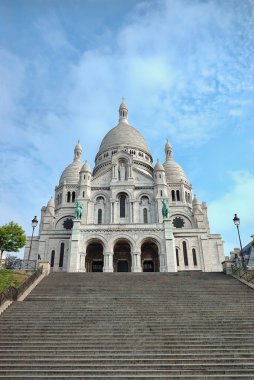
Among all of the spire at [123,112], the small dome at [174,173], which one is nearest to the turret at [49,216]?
the small dome at [174,173]

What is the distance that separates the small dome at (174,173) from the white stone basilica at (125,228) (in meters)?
0.86

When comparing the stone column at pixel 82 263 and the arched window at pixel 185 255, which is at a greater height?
the arched window at pixel 185 255

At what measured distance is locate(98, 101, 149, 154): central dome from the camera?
5203 cm

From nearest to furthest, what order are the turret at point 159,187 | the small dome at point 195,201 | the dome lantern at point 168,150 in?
the turret at point 159,187 → the small dome at point 195,201 → the dome lantern at point 168,150

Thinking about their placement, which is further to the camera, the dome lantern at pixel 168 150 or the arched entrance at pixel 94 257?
the dome lantern at pixel 168 150

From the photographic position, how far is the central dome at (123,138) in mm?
52031

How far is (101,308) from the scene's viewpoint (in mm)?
14430

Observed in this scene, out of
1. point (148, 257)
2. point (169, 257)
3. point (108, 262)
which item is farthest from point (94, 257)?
point (169, 257)

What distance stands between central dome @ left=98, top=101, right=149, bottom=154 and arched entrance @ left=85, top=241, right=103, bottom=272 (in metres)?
20.8

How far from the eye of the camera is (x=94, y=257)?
36.0 meters

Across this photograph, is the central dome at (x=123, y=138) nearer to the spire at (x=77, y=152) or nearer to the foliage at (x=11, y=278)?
the spire at (x=77, y=152)

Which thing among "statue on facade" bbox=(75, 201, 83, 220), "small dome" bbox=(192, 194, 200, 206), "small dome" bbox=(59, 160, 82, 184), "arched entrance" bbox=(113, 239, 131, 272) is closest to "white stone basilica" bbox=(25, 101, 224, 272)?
"arched entrance" bbox=(113, 239, 131, 272)

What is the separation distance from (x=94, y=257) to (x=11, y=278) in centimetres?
1754

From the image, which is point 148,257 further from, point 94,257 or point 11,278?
point 11,278
